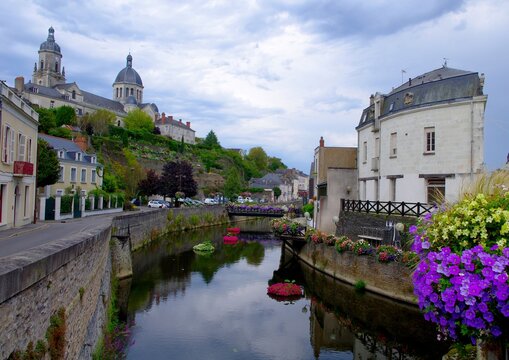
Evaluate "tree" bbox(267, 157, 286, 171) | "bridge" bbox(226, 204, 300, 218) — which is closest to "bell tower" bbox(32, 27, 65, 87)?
"bridge" bbox(226, 204, 300, 218)

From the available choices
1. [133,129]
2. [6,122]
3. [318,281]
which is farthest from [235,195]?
[6,122]

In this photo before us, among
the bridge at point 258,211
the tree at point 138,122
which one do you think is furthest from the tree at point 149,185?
the tree at point 138,122

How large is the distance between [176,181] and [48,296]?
49.1m

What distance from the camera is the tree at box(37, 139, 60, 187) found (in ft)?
80.6

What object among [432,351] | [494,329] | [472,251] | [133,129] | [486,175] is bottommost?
[432,351]

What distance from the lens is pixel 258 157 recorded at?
5531 inches

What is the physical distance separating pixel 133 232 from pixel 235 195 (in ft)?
160

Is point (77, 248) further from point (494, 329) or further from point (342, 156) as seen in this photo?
point (342, 156)

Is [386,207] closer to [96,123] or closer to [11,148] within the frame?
[11,148]

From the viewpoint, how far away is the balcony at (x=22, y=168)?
18.1 metres

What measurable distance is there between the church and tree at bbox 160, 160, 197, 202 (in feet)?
111

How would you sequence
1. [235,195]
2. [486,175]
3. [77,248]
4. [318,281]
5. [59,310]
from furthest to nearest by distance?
1. [235,195]
2. [318,281]
3. [77,248]
4. [59,310]
5. [486,175]

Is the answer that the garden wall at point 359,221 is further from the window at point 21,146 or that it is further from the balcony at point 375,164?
the window at point 21,146

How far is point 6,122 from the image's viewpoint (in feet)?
53.8
